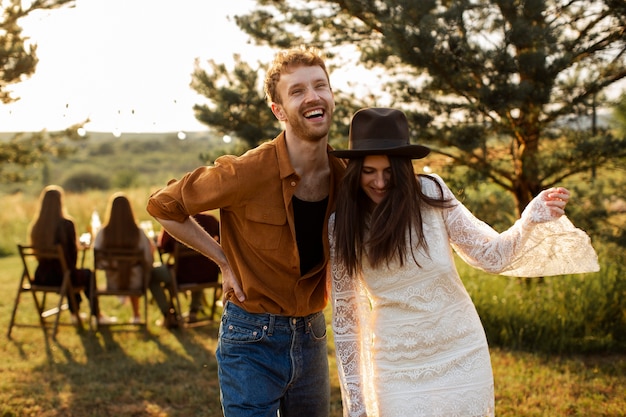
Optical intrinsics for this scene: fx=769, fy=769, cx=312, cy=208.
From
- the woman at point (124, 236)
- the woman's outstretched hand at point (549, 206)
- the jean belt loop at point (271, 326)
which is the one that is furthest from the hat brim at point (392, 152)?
the woman at point (124, 236)

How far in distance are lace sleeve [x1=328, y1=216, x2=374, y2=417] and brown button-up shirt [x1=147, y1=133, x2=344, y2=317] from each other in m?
0.12

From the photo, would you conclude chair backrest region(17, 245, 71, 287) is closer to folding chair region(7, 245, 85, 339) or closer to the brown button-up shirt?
folding chair region(7, 245, 85, 339)

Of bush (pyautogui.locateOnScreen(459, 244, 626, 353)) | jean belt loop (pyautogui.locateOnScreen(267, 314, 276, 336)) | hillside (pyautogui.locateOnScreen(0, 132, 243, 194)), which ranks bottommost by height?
bush (pyautogui.locateOnScreen(459, 244, 626, 353))

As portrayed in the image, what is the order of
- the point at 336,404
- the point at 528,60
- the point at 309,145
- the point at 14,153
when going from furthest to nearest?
the point at 14,153 < the point at 528,60 < the point at 336,404 < the point at 309,145

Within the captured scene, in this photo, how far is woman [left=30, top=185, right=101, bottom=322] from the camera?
836cm

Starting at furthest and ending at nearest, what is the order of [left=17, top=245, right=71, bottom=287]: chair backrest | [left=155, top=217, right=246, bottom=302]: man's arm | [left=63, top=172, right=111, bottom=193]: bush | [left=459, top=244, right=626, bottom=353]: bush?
1. [left=63, top=172, right=111, bottom=193]: bush
2. [left=17, top=245, right=71, bottom=287]: chair backrest
3. [left=459, top=244, right=626, bottom=353]: bush
4. [left=155, top=217, right=246, bottom=302]: man's arm

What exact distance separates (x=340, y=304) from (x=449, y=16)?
3951 millimetres

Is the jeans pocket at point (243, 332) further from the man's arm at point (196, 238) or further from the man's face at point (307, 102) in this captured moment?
the man's face at point (307, 102)

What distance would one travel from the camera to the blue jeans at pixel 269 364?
297 centimetres

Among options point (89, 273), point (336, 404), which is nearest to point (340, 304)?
point (336, 404)

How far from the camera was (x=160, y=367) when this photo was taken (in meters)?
6.73

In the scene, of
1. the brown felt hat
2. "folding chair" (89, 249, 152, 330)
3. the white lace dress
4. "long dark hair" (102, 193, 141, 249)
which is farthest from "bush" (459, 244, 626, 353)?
the brown felt hat

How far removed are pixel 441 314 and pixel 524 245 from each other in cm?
41

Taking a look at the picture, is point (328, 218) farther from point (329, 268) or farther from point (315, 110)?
point (315, 110)
